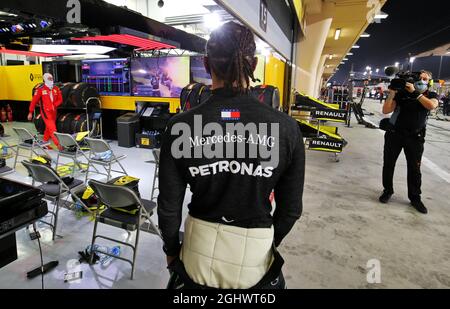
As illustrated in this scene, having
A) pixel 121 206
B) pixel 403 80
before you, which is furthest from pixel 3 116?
pixel 403 80

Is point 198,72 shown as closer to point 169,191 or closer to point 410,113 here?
point 410,113

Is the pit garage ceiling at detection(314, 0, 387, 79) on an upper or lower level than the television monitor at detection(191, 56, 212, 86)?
upper

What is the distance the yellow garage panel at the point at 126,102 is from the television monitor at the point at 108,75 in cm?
13

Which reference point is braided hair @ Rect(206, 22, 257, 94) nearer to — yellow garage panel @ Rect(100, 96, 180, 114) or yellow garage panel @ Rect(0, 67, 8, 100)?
yellow garage panel @ Rect(100, 96, 180, 114)

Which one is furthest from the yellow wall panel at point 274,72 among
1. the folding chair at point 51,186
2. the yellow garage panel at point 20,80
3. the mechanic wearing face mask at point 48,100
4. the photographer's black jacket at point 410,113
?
the yellow garage panel at point 20,80

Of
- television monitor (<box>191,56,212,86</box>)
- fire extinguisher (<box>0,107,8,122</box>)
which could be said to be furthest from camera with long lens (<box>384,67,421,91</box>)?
fire extinguisher (<box>0,107,8,122</box>)

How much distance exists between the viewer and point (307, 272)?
228cm

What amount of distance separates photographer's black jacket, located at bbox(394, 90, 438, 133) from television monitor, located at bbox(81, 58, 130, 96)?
20.3 ft

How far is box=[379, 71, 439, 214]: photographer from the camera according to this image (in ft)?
10.3

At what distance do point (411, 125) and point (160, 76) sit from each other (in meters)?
5.37

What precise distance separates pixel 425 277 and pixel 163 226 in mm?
2306

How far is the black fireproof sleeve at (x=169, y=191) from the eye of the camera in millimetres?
986
